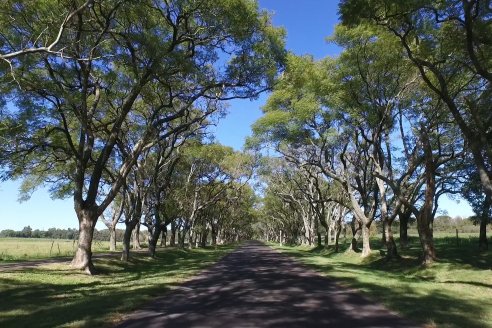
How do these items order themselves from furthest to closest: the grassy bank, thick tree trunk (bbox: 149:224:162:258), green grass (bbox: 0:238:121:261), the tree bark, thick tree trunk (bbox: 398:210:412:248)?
thick tree trunk (bbox: 398:210:412:248) → thick tree trunk (bbox: 149:224:162:258) → green grass (bbox: 0:238:121:261) → the tree bark → the grassy bank

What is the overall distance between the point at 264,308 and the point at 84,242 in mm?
12611

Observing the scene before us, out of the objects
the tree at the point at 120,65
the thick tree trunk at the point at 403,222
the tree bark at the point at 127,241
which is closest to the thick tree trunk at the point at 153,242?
the tree bark at the point at 127,241

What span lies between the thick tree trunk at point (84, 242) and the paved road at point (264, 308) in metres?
6.82

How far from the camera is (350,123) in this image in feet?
92.6

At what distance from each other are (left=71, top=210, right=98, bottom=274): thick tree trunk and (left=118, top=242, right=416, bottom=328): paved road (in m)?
6.82

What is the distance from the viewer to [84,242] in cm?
2075

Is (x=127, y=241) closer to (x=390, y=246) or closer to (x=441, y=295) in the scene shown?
(x=390, y=246)

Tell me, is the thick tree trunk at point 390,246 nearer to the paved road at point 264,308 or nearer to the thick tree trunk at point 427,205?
the thick tree trunk at point 427,205

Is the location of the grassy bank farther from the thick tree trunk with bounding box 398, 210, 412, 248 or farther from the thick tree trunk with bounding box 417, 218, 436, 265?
the thick tree trunk with bounding box 398, 210, 412, 248

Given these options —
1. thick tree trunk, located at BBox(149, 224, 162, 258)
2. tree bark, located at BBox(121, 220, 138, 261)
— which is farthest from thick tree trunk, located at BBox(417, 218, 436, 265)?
thick tree trunk, located at BBox(149, 224, 162, 258)

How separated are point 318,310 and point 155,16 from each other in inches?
543

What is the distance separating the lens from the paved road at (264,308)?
8992 millimetres

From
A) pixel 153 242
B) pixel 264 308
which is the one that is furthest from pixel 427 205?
pixel 153 242

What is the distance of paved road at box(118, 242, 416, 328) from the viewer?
8.99 meters
